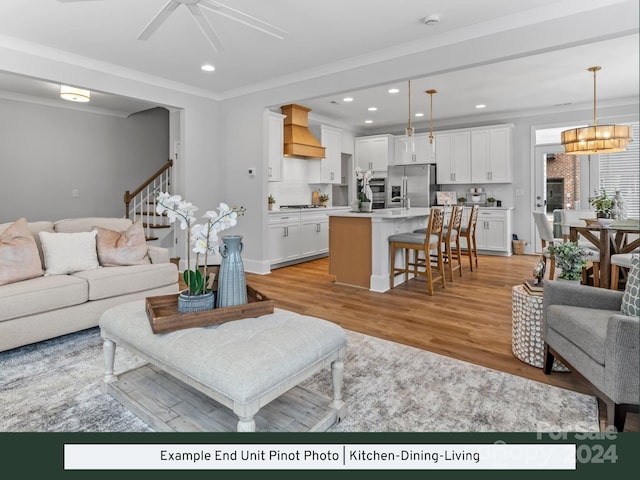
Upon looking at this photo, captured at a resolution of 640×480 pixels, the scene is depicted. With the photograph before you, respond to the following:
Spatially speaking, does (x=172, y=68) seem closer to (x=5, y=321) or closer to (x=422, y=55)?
(x=422, y=55)

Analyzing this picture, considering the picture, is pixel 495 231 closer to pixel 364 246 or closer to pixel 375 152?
pixel 375 152

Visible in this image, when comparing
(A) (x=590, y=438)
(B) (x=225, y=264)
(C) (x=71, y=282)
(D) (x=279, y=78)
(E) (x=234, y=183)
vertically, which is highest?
(D) (x=279, y=78)

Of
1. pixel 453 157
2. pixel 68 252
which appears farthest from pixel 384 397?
pixel 453 157

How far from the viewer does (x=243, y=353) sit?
1.41 meters

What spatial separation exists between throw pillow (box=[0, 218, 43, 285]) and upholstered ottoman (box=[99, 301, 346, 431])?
1266 millimetres

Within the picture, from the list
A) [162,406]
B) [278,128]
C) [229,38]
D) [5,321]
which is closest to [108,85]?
[229,38]

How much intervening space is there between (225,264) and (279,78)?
3556 mm

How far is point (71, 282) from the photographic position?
107 inches

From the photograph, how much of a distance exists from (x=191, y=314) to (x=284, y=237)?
3894mm

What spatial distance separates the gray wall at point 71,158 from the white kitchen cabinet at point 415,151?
14.8ft

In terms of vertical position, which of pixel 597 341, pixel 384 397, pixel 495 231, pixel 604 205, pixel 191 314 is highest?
pixel 604 205

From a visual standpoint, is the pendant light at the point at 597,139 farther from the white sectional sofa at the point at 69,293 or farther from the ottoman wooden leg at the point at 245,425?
the white sectional sofa at the point at 69,293

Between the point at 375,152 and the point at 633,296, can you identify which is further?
the point at 375,152

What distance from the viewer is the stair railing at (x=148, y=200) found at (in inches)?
230
